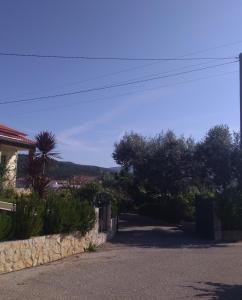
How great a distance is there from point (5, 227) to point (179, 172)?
605 inches

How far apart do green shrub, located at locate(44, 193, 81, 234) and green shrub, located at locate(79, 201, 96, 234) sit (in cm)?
25

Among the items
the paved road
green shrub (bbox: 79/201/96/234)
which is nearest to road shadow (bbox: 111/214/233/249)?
the paved road

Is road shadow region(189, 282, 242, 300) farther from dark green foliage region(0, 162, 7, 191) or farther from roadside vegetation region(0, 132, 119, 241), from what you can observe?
dark green foliage region(0, 162, 7, 191)

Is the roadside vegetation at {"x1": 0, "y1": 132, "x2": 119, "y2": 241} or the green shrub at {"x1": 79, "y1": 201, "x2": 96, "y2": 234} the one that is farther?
the green shrub at {"x1": 79, "y1": 201, "x2": 96, "y2": 234}

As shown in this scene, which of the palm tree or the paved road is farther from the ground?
the palm tree

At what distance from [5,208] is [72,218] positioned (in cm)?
191

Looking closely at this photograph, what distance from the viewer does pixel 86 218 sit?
14656 mm

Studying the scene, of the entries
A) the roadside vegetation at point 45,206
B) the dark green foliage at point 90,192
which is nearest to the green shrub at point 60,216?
the roadside vegetation at point 45,206

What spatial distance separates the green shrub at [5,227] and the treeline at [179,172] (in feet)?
40.4

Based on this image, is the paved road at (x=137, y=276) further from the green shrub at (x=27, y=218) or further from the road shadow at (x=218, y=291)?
the green shrub at (x=27, y=218)

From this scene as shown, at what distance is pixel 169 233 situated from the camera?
20469mm

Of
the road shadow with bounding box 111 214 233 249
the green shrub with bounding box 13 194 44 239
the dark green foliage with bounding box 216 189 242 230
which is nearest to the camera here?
the green shrub with bounding box 13 194 44 239

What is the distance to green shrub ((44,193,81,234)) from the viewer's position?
12.9m

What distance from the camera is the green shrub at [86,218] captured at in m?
14.4
